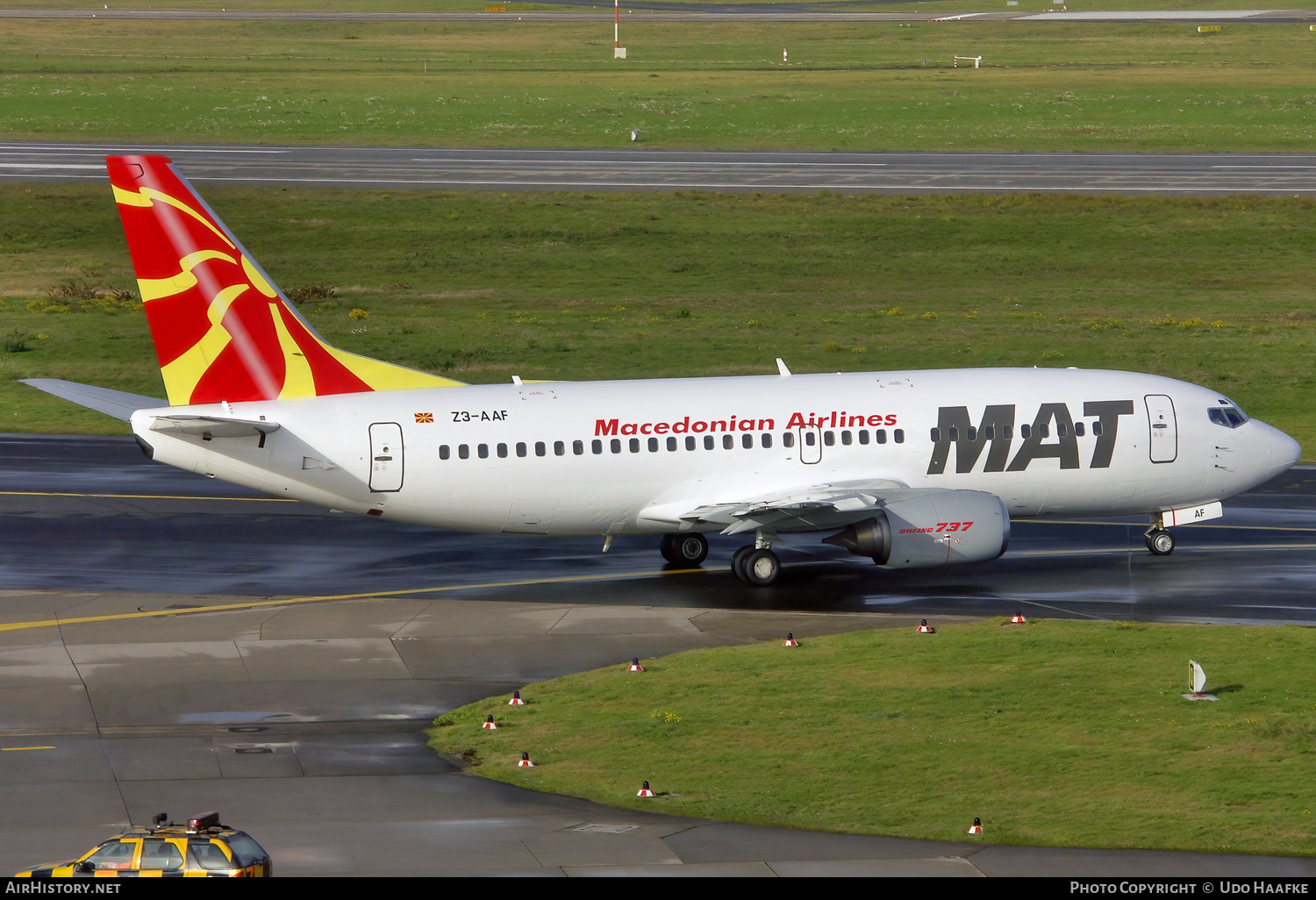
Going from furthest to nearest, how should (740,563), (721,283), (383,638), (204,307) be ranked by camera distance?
(721,283) < (740,563) < (204,307) < (383,638)

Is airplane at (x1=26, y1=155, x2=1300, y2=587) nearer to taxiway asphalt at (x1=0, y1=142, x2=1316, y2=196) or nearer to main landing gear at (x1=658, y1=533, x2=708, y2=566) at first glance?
main landing gear at (x1=658, y1=533, x2=708, y2=566)

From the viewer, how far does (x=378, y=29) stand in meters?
192

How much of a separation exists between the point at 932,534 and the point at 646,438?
684cm

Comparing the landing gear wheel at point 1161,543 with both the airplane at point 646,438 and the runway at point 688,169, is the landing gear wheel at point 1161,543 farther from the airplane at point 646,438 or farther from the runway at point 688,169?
the runway at point 688,169

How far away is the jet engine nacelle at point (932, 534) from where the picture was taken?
35625 mm

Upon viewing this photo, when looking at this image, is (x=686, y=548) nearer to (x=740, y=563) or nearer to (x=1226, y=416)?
(x=740, y=563)

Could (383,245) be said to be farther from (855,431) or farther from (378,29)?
(378,29)

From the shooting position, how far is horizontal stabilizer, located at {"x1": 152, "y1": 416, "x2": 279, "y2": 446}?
33.8m

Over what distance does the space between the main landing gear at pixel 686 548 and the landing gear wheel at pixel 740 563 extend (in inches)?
60.5

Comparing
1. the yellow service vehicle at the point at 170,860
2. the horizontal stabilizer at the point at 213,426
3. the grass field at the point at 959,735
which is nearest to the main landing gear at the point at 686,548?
the grass field at the point at 959,735

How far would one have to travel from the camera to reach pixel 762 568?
3731 cm

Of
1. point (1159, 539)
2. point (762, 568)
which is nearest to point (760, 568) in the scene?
point (762, 568)

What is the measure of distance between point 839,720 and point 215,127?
4101 inches

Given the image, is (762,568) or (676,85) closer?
(762,568)
